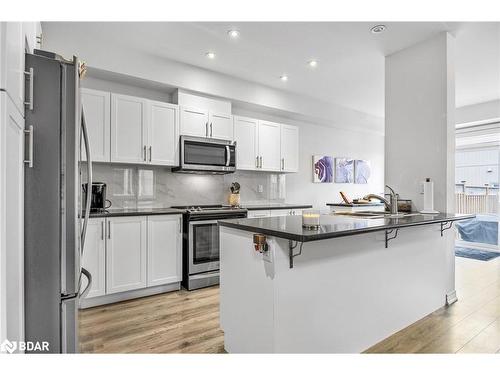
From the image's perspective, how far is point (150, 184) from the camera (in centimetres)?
385

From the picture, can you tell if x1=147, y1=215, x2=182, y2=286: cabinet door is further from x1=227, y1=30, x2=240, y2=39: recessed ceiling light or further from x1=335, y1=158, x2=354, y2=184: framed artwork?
x1=335, y1=158, x2=354, y2=184: framed artwork

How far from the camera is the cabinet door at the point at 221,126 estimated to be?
3.96m

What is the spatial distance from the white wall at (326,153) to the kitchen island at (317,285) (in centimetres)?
306

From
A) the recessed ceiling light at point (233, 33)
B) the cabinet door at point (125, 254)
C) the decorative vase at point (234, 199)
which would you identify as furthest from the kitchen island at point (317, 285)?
the decorative vase at point (234, 199)

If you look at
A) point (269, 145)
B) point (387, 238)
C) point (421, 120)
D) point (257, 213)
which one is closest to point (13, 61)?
point (387, 238)

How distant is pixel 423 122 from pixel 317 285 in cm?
233

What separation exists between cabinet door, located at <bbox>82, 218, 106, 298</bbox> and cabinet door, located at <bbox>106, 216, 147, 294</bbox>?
0.04 metres

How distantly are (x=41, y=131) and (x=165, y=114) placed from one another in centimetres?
230

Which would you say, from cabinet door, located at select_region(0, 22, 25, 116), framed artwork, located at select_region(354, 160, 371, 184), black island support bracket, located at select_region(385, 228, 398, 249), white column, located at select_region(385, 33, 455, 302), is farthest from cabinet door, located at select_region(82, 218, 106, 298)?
framed artwork, located at select_region(354, 160, 371, 184)

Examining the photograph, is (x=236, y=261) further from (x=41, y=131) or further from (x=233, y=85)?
(x=233, y=85)

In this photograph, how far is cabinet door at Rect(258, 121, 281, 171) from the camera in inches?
176

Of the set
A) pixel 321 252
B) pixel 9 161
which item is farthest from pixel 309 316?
pixel 9 161
